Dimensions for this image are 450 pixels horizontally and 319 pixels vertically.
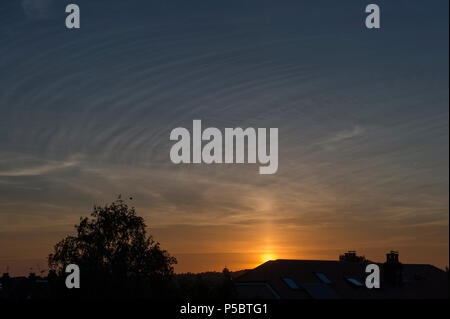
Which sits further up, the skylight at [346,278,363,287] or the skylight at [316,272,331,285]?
the skylight at [316,272,331,285]

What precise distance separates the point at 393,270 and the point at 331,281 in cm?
855

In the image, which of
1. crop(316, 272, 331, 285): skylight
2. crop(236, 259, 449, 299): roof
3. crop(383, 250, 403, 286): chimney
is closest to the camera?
crop(236, 259, 449, 299): roof

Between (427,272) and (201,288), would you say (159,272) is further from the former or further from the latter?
(427,272)

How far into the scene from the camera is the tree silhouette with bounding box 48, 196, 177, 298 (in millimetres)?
70100

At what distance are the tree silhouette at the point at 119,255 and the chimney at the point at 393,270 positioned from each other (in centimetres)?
2593

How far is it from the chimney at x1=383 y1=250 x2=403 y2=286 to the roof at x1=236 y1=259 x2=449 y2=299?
595 millimetres

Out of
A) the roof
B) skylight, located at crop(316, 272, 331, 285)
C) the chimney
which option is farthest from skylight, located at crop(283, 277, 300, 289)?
the chimney

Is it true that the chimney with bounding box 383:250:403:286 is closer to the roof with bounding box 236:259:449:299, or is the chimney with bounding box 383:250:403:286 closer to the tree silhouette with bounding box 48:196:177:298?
the roof with bounding box 236:259:449:299

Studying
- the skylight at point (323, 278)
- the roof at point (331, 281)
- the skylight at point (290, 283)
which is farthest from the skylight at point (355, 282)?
the skylight at point (290, 283)

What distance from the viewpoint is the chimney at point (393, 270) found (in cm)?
6606

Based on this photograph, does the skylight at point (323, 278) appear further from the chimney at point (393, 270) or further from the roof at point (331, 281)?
the chimney at point (393, 270)

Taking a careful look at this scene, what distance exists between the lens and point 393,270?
66188 millimetres
